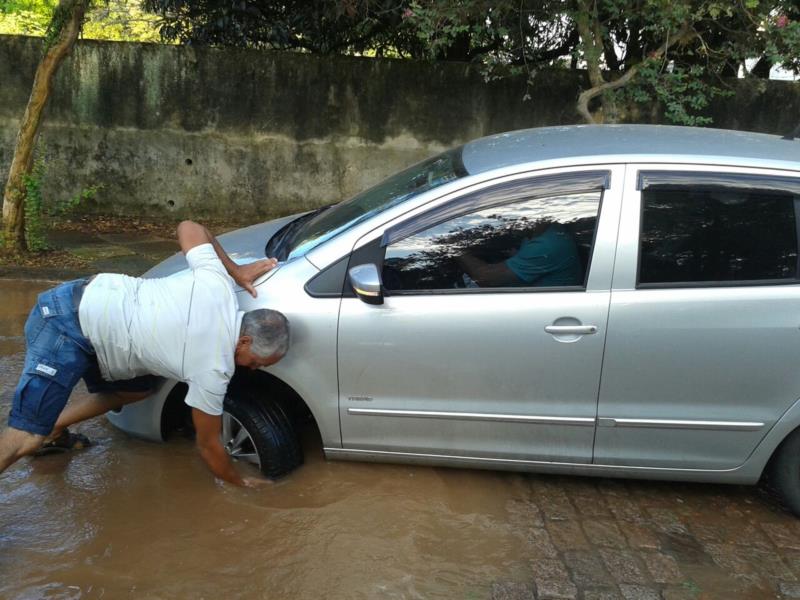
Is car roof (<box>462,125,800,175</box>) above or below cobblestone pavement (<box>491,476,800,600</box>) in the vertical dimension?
above

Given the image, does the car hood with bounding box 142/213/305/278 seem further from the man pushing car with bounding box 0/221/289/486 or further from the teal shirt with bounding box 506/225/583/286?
the teal shirt with bounding box 506/225/583/286

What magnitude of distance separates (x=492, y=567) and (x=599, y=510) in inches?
27.8

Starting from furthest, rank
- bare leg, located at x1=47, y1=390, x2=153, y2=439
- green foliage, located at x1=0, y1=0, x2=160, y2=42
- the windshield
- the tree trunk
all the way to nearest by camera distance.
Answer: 1. green foliage, located at x1=0, y1=0, x2=160, y2=42
2. the tree trunk
3. bare leg, located at x1=47, y1=390, x2=153, y2=439
4. the windshield

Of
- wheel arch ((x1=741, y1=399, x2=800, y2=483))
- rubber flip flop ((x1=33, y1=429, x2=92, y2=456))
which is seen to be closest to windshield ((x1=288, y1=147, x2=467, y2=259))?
rubber flip flop ((x1=33, y1=429, x2=92, y2=456))

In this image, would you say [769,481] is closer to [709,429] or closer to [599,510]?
[709,429]

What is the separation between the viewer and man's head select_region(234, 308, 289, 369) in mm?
3064

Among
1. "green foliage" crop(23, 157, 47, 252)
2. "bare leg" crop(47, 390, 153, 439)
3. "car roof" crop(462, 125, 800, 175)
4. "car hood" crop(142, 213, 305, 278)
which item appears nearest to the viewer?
"car roof" crop(462, 125, 800, 175)

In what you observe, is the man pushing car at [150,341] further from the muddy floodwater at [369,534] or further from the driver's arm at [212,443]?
the muddy floodwater at [369,534]

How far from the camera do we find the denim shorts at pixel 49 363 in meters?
3.07

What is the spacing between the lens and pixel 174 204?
8.73 meters

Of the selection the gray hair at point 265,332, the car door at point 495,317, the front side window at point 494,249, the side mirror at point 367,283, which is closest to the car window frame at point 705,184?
the car door at point 495,317

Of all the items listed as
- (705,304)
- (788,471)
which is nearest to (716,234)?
(705,304)

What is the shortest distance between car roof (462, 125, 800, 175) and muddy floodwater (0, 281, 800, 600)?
64.0 inches

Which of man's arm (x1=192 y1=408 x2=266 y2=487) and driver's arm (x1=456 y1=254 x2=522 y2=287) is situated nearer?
man's arm (x1=192 y1=408 x2=266 y2=487)
